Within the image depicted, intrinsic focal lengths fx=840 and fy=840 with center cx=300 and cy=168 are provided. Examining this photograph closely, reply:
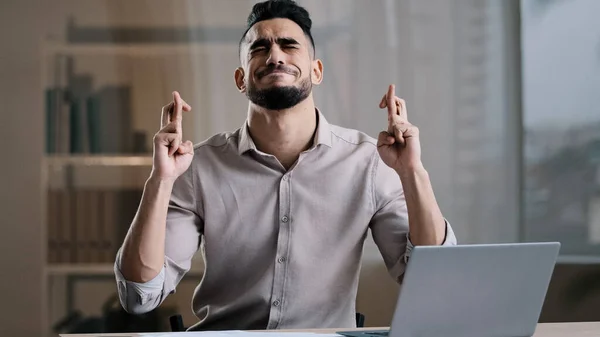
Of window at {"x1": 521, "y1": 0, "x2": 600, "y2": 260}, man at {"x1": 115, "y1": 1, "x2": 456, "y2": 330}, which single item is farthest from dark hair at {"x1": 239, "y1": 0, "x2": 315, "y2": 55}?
window at {"x1": 521, "y1": 0, "x2": 600, "y2": 260}

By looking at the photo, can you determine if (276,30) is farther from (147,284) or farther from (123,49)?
(123,49)

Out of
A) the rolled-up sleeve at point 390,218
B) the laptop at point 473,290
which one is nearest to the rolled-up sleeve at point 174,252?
the rolled-up sleeve at point 390,218

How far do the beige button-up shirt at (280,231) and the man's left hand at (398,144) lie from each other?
149mm

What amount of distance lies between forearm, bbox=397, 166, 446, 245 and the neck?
1.09 feet

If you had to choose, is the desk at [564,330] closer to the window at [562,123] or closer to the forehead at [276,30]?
the forehead at [276,30]

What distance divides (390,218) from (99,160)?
1.78 meters

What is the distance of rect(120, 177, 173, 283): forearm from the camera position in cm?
200

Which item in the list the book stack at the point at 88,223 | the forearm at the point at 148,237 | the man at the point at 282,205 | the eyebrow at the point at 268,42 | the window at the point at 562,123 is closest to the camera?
the forearm at the point at 148,237

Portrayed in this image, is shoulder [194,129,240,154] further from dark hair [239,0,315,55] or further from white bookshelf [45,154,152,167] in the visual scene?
white bookshelf [45,154,152,167]

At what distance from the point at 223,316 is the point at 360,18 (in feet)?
6.35

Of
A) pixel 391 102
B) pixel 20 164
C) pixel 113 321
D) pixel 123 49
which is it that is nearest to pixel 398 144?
pixel 391 102

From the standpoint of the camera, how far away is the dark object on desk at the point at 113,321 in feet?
11.8

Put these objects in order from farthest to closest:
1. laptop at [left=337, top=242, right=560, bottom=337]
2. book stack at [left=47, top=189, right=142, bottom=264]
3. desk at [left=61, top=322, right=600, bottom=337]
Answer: book stack at [left=47, top=189, right=142, bottom=264], desk at [left=61, top=322, right=600, bottom=337], laptop at [left=337, top=242, right=560, bottom=337]

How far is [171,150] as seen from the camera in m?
2.04
